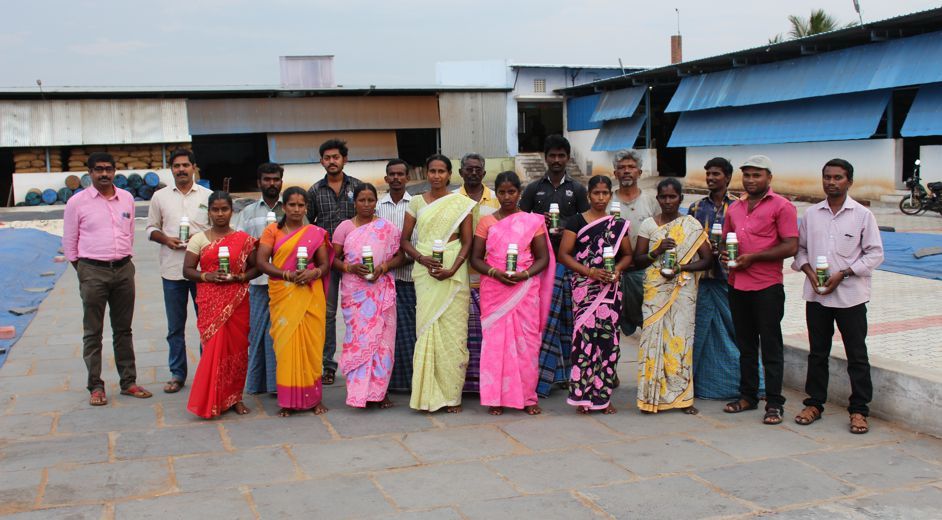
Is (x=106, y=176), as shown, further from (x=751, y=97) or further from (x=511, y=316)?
(x=751, y=97)

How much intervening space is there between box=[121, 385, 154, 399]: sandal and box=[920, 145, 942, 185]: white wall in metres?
15.9

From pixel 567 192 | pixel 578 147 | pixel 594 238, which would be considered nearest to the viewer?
pixel 594 238

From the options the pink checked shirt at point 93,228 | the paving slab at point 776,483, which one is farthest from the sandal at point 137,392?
the paving slab at point 776,483

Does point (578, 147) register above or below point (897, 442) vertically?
above

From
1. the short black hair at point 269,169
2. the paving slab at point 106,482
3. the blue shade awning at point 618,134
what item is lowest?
the paving slab at point 106,482

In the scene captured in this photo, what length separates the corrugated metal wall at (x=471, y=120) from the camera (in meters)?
31.0

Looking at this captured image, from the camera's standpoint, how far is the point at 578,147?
30984 millimetres

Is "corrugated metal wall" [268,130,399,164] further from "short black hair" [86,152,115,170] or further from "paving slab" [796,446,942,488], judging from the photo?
"paving slab" [796,446,942,488]

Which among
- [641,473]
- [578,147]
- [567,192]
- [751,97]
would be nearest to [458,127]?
[578,147]

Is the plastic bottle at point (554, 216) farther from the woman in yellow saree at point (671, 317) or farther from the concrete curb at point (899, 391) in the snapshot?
the concrete curb at point (899, 391)

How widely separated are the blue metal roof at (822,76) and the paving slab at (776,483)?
45.8ft

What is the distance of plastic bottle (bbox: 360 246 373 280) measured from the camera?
17.3ft

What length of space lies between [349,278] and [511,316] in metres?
1.14

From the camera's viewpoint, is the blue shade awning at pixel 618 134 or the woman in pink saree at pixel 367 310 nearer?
the woman in pink saree at pixel 367 310
